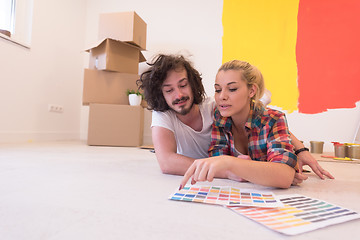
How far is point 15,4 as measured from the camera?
105 inches

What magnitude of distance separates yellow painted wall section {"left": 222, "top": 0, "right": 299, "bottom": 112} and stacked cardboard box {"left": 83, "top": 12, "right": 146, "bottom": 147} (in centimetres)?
122

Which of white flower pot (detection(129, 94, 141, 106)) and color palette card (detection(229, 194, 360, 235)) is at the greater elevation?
white flower pot (detection(129, 94, 141, 106))

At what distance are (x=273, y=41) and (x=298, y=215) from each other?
110 inches

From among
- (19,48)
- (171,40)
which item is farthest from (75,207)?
(171,40)

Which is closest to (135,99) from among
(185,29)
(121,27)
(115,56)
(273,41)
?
(115,56)

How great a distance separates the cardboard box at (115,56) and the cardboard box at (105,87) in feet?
0.25

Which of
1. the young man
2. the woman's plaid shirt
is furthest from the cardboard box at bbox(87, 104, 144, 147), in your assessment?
the woman's plaid shirt

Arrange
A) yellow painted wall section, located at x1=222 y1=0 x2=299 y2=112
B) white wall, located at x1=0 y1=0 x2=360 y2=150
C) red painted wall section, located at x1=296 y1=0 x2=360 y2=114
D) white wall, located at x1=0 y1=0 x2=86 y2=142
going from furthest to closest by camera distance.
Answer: yellow painted wall section, located at x1=222 y1=0 x2=299 y2=112
red painted wall section, located at x1=296 y1=0 x2=360 y2=114
white wall, located at x1=0 y1=0 x2=360 y2=150
white wall, located at x1=0 y1=0 x2=86 y2=142

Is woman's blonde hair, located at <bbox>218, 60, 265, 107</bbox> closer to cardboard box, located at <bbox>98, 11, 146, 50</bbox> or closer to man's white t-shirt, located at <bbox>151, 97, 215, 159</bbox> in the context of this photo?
man's white t-shirt, located at <bbox>151, 97, 215, 159</bbox>

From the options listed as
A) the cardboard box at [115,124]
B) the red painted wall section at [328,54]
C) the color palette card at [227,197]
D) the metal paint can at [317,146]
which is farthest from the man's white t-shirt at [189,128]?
the red painted wall section at [328,54]

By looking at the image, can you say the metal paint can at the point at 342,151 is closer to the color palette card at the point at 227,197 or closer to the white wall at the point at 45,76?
the color palette card at the point at 227,197

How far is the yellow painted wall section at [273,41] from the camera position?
10.2ft

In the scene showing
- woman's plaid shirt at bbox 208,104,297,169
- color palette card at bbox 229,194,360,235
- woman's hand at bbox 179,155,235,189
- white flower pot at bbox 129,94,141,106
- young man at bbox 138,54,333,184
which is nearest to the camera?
color palette card at bbox 229,194,360,235

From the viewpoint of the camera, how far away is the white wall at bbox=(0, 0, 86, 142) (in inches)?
100
